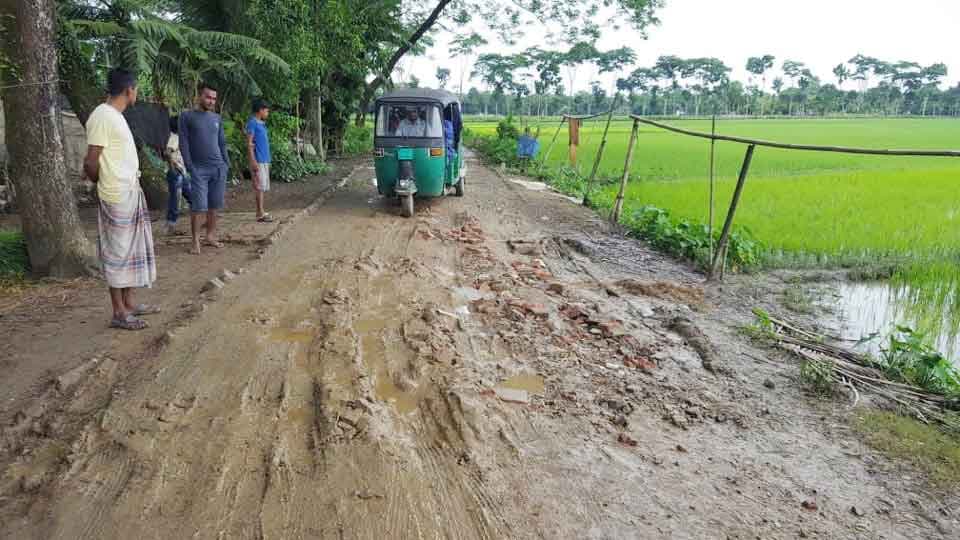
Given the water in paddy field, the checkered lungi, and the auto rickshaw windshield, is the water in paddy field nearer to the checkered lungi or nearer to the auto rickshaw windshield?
the checkered lungi

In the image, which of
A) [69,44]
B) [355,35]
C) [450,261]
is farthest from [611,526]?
[355,35]

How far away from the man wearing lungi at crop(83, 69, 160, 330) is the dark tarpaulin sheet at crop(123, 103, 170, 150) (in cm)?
710

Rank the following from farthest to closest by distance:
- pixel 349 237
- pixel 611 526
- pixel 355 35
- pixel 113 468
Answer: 1. pixel 355 35
2. pixel 349 237
3. pixel 113 468
4. pixel 611 526

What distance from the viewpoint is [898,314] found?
6.32 meters

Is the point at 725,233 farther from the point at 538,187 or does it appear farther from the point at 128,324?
the point at 538,187

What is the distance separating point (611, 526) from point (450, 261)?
16.9 feet

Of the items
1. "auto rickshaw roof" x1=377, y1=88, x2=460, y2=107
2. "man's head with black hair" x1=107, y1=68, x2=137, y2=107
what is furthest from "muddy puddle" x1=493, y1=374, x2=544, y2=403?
"auto rickshaw roof" x1=377, y1=88, x2=460, y2=107

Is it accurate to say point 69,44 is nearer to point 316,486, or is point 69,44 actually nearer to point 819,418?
point 316,486

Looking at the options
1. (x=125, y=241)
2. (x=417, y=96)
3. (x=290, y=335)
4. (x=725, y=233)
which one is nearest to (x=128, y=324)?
(x=125, y=241)

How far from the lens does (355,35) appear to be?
15469mm

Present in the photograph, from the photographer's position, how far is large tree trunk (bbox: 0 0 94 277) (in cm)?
566

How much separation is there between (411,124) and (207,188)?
390 cm

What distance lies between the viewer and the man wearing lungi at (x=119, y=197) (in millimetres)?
4496

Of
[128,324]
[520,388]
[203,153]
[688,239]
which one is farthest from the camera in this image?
[688,239]
